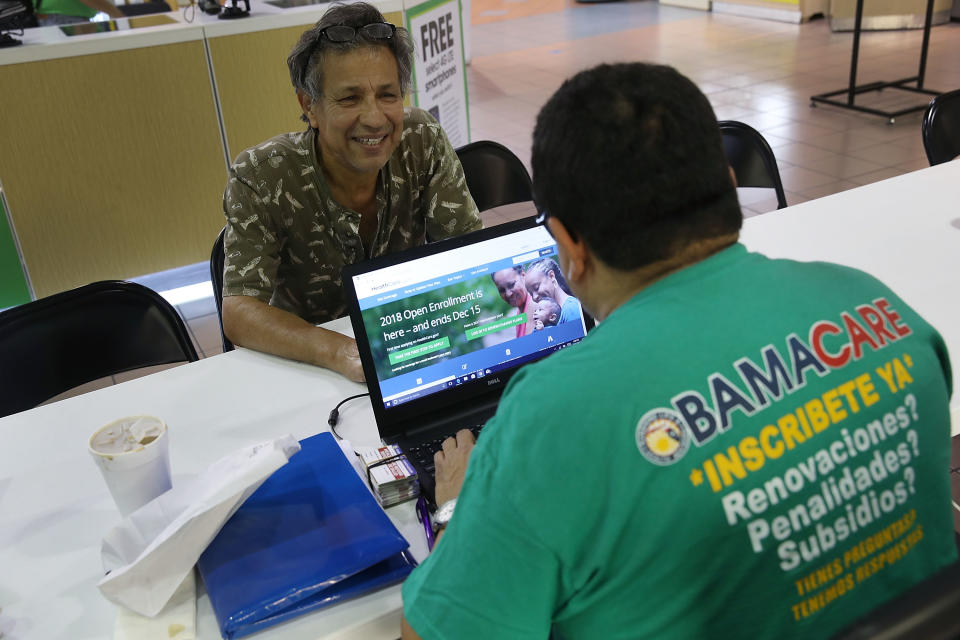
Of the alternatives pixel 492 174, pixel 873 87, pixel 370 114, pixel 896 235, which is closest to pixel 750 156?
pixel 896 235

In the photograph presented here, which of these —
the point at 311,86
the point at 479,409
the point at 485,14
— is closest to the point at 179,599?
the point at 479,409

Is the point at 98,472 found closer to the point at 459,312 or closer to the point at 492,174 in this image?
the point at 459,312

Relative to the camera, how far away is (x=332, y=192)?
1.99 m

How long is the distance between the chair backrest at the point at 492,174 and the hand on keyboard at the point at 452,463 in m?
1.35

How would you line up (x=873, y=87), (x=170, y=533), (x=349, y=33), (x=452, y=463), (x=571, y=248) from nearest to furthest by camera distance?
(x=571, y=248) → (x=170, y=533) → (x=452, y=463) → (x=349, y=33) → (x=873, y=87)

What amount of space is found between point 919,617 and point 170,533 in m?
0.85

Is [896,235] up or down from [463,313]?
down

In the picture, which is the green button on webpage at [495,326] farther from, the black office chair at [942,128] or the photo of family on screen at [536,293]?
the black office chair at [942,128]

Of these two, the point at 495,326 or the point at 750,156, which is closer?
the point at 495,326

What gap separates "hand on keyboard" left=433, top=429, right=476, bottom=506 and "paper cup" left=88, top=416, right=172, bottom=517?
0.40 metres

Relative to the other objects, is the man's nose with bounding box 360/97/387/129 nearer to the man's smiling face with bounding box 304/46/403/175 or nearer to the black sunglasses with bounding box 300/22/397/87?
the man's smiling face with bounding box 304/46/403/175

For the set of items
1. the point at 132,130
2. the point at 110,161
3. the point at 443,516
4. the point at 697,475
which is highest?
the point at 697,475

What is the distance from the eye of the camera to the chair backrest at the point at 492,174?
2566 mm

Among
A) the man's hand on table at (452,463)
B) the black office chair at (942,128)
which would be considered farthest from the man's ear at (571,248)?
the black office chair at (942,128)
